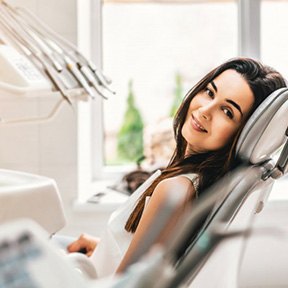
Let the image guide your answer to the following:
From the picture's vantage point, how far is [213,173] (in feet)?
3.24

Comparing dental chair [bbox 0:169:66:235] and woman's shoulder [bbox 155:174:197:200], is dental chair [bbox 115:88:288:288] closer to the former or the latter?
woman's shoulder [bbox 155:174:197:200]

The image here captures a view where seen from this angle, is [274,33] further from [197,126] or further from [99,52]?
[197,126]

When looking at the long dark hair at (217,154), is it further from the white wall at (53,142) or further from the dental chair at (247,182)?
the white wall at (53,142)

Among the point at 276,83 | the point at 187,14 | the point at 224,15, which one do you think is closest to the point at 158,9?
the point at 187,14

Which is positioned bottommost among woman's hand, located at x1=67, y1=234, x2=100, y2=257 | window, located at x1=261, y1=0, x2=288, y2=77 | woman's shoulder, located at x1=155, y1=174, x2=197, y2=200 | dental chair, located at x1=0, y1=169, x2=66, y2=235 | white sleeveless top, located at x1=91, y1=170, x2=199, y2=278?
woman's hand, located at x1=67, y1=234, x2=100, y2=257

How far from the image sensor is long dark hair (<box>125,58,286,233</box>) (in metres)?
0.98

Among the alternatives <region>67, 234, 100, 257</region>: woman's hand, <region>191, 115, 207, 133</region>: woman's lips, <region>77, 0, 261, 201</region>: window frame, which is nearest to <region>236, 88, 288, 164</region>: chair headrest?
<region>191, 115, 207, 133</region>: woman's lips

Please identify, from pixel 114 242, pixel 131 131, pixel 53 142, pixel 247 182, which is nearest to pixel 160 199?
pixel 247 182

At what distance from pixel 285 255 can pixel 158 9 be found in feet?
3.75

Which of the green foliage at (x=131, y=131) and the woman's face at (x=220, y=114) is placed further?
the green foliage at (x=131, y=131)

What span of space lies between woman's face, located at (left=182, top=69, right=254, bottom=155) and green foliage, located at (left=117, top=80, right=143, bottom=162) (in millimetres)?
1528

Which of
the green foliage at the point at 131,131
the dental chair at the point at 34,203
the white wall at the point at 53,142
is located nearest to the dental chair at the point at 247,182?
the dental chair at the point at 34,203

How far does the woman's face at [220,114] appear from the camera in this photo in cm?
100

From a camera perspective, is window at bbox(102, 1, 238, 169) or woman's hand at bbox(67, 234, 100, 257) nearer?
woman's hand at bbox(67, 234, 100, 257)
